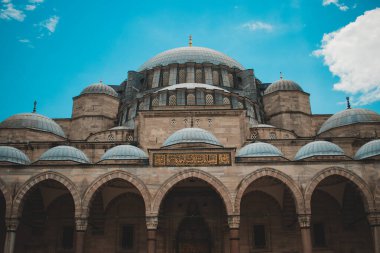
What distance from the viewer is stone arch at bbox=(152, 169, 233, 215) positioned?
1420cm

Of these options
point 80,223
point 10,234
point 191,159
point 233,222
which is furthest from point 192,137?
point 10,234

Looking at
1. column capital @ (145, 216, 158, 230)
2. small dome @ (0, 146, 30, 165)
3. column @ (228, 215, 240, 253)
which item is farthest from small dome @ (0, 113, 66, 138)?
column @ (228, 215, 240, 253)

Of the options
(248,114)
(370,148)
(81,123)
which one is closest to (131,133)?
(81,123)

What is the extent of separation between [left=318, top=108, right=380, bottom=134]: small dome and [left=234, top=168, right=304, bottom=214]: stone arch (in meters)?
7.51

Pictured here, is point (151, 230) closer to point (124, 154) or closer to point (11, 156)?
point (124, 154)

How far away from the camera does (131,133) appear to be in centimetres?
2020

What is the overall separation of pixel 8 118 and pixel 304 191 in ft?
50.1

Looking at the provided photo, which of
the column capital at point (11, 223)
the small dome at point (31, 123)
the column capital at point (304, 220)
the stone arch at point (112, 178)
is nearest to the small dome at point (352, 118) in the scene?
the column capital at point (304, 220)

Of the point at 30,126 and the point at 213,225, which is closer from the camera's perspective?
the point at 213,225

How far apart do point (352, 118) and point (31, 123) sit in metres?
16.6

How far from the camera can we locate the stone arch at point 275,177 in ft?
46.8

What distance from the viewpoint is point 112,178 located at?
1458 centimetres

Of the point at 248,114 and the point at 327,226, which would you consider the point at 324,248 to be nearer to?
the point at 327,226

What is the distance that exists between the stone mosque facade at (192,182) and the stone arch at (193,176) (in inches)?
1.5
